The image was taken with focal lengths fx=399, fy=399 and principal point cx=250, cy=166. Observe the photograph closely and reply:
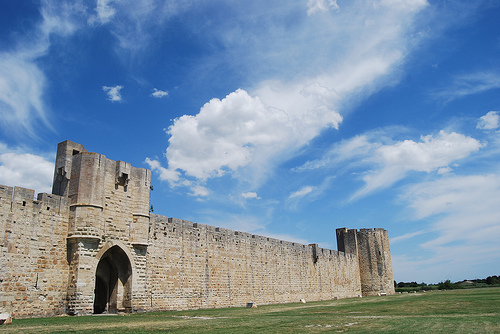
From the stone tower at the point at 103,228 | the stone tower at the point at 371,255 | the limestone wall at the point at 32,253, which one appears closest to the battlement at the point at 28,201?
the limestone wall at the point at 32,253

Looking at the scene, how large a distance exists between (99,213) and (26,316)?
4.56 metres

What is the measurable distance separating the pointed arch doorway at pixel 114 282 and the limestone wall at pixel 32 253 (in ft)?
7.73

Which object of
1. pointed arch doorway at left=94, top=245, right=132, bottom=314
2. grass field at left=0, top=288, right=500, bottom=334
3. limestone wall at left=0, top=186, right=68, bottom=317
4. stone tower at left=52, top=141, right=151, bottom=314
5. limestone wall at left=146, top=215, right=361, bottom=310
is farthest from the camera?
limestone wall at left=146, top=215, right=361, bottom=310

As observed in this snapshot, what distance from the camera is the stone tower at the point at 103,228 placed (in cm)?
1591

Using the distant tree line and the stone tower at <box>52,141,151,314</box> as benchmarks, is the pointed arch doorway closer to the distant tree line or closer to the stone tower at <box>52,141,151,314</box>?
the stone tower at <box>52,141,151,314</box>

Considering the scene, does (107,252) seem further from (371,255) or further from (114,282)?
(371,255)

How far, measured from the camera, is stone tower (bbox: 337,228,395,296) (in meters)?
42.4

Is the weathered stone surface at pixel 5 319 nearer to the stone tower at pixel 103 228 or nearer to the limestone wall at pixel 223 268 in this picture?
the stone tower at pixel 103 228

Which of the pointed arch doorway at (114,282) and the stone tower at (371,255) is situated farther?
the stone tower at (371,255)

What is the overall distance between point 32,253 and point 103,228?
2931 mm

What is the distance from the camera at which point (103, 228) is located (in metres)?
17.0

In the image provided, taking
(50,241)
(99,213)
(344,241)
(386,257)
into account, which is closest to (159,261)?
(99,213)

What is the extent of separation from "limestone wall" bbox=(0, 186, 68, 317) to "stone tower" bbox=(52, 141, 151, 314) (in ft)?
1.43

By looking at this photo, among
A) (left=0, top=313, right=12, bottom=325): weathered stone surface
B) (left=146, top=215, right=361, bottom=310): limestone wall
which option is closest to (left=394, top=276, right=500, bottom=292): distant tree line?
(left=146, top=215, right=361, bottom=310): limestone wall
